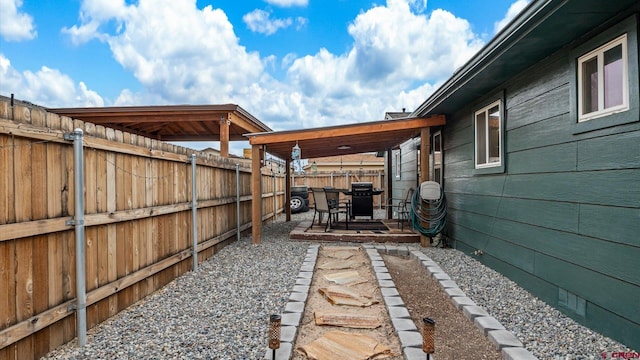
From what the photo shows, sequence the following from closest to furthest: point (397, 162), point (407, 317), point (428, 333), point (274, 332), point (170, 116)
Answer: point (428, 333) < point (274, 332) < point (407, 317) < point (170, 116) < point (397, 162)

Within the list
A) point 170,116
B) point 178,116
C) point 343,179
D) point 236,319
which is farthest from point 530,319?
point 343,179

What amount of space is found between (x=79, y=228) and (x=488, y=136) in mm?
4641

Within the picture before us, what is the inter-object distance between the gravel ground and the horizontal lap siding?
260 mm

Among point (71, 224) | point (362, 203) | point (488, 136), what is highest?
point (488, 136)

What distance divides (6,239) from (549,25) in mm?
3888

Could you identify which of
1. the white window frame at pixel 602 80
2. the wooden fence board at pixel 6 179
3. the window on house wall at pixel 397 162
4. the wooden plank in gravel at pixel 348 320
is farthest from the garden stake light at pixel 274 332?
the window on house wall at pixel 397 162

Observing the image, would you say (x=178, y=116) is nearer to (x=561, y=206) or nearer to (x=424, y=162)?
(x=424, y=162)

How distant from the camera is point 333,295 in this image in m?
3.40

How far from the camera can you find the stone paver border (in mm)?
2260

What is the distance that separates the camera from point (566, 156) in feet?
10.1

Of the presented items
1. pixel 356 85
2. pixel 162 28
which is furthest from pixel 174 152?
pixel 356 85

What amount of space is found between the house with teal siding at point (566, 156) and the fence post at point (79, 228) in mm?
3401

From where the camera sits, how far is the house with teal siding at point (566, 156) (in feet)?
7.95

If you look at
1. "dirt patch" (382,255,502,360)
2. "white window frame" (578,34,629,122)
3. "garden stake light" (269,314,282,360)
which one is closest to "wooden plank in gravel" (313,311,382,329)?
"dirt patch" (382,255,502,360)
